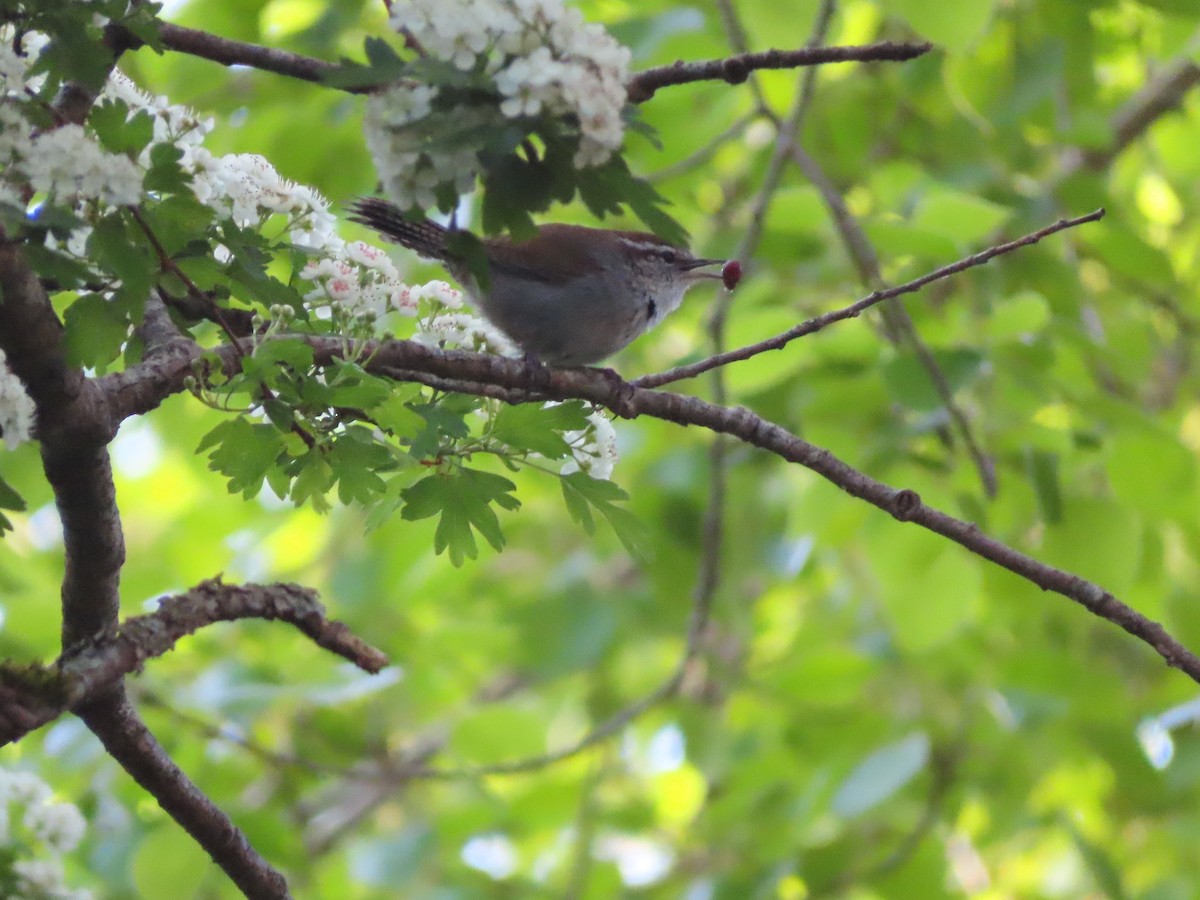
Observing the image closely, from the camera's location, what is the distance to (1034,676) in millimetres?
4969

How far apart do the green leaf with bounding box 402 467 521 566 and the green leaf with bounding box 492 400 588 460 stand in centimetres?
7

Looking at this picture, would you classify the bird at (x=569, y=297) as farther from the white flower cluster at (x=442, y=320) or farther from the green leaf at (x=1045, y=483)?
the green leaf at (x=1045, y=483)

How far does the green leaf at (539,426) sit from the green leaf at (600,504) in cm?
8

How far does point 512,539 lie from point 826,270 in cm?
321

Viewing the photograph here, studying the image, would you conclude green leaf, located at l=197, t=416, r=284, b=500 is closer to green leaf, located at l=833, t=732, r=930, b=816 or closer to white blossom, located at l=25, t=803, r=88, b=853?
white blossom, located at l=25, t=803, r=88, b=853

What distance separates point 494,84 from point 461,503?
0.77 meters

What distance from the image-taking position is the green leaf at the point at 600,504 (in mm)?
2126

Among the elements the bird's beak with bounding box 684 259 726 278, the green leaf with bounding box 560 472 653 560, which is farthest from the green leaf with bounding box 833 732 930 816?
the green leaf with bounding box 560 472 653 560

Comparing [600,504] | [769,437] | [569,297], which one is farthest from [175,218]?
[569,297]

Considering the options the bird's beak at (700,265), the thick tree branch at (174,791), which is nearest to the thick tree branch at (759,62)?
the thick tree branch at (174,791)

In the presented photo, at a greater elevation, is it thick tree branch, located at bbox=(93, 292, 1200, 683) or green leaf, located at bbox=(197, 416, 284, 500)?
thick tree branch, located at bbox=(93, 292, 1200, 683)

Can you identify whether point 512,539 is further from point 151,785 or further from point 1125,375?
point 151,785

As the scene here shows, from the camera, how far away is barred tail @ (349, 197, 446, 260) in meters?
2.83

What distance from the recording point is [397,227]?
2.93 meters
